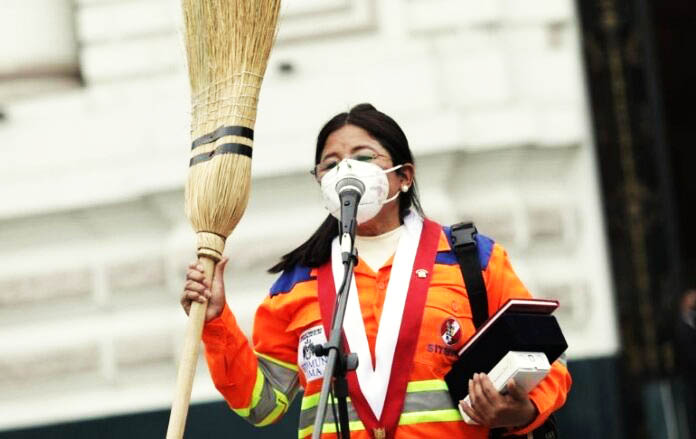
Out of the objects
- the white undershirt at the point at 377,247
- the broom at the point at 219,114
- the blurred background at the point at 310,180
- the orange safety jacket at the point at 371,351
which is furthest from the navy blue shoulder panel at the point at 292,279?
the blurred background at the point at 310,180

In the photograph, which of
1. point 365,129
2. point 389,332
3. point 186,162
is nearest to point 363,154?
point 365,129

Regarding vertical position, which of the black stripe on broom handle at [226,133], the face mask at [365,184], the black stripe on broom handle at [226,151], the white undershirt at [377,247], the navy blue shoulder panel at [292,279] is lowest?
the navy blue shoulder panel at [292,279]

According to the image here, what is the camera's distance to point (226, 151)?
3383 mm

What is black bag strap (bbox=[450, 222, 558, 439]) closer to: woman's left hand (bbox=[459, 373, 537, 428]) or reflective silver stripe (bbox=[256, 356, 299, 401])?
woman's left hand (bbox=[459, 373, 537, 428])

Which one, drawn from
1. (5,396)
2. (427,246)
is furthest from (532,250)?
(427,246)

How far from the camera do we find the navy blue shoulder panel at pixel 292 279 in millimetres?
3576

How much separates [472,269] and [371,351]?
0.31 metres

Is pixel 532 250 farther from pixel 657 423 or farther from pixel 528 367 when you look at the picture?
pixel 528 367

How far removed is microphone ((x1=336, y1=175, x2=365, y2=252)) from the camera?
318cm

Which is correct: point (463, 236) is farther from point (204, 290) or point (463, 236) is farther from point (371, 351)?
point (204, 290)

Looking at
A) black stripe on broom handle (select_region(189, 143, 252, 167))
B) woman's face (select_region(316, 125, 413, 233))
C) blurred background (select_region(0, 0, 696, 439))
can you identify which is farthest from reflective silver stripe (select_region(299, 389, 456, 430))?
blurred background (select_region(0, 0, 696, 439))

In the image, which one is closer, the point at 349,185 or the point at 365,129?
the point at 349,185

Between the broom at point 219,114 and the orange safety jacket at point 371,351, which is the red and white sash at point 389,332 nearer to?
the orange safety jacket at point 371,351

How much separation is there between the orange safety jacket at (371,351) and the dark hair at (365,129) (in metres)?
0.03
